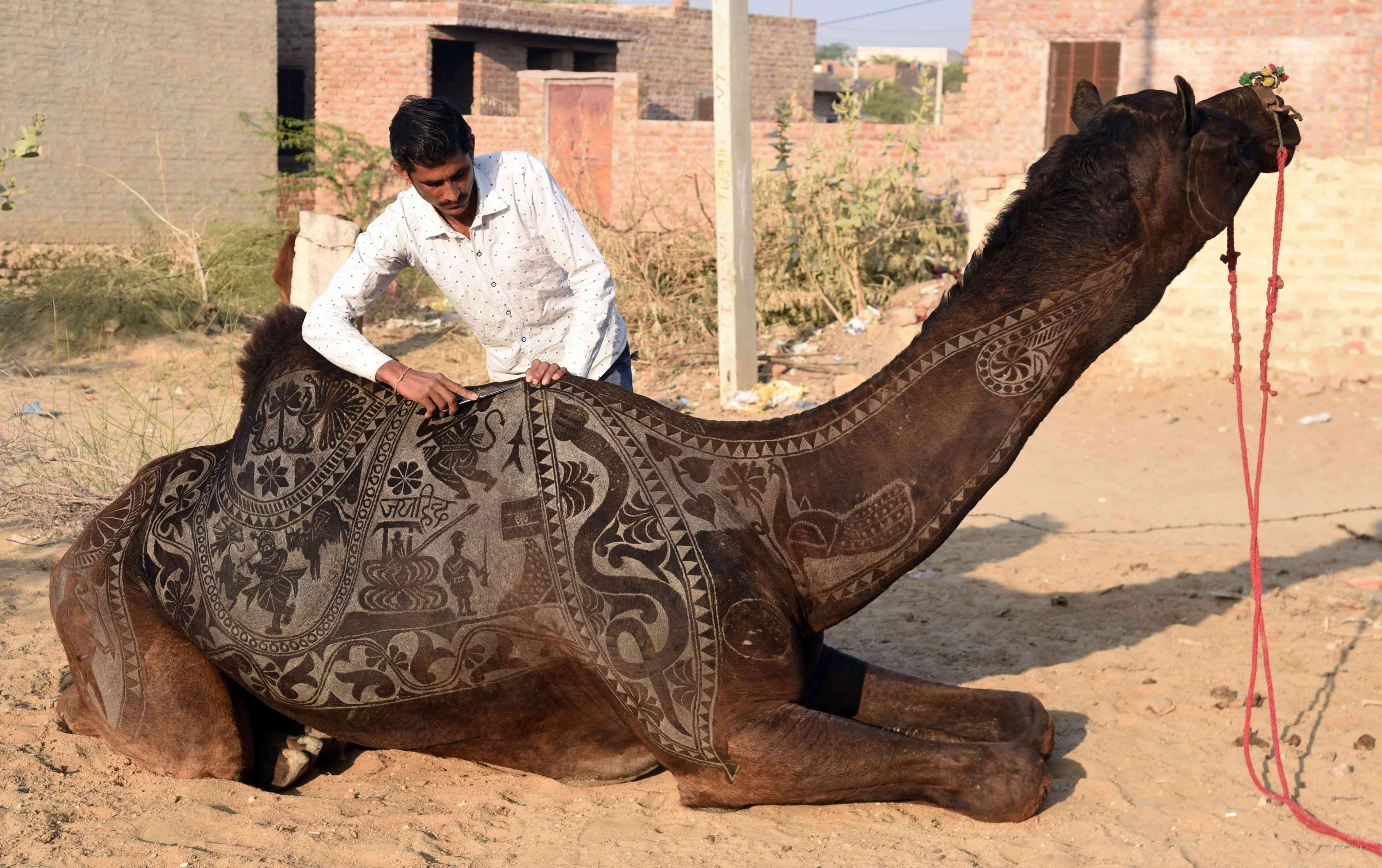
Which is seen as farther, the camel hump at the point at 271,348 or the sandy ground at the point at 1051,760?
the camel hump at the point at 271,348

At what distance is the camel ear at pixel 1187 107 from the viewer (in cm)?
306

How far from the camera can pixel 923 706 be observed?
3873 mm

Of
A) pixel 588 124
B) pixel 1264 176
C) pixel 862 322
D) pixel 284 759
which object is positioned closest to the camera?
pixel 284 759

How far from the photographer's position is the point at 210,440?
7.61 m

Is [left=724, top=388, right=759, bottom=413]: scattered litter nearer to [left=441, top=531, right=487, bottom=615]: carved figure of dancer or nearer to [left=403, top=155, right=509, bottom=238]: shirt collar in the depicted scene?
[left=403, top=155, right=509, bottom=238]: shirt collar

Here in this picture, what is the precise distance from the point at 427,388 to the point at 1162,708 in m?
2.77

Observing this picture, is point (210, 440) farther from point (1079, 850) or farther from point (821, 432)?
point (1079, 850)

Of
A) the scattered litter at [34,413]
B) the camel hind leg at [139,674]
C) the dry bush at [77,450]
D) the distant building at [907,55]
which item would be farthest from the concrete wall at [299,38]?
the distant building at [907,55]

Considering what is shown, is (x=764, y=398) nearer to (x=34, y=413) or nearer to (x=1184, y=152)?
(x=34, y=413)

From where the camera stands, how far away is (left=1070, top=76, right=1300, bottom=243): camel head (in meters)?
3.20

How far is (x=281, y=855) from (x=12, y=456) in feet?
13.3

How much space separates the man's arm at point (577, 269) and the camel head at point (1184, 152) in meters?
1.44

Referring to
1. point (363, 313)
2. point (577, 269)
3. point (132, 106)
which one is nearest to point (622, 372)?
point (577, 269)

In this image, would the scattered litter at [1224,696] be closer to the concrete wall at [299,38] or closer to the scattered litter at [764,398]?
the scattered litter at [764,398]
